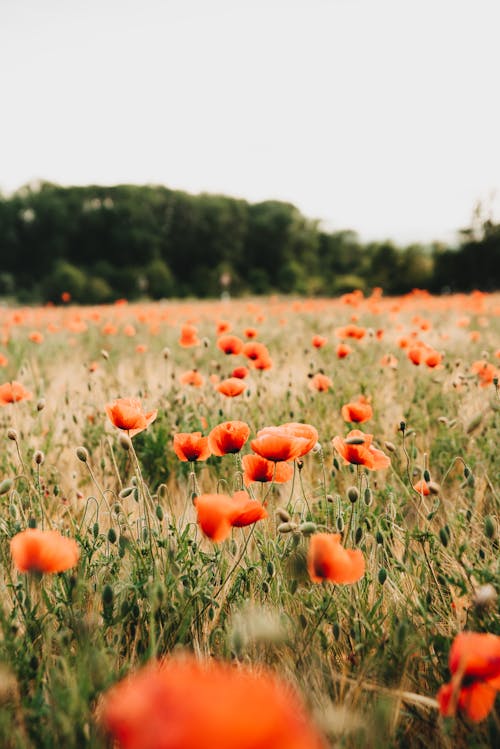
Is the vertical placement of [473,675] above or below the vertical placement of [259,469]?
below

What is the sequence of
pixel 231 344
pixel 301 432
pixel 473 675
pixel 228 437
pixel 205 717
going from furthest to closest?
1. pixel 231 344
2. pixel 228 437
3. pixel 301 432
4. pixel 473 675
5. pixel 205 717

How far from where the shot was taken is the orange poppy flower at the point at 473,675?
0.77 m

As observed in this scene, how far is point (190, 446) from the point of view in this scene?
1.53 metres

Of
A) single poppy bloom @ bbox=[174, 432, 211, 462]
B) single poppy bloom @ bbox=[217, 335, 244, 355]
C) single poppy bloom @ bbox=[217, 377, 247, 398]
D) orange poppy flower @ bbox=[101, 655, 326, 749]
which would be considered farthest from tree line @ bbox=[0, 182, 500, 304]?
orange poppy flower @ bbox=[101, 655, 326, 749]

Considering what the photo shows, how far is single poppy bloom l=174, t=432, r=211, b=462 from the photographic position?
4.97 feet

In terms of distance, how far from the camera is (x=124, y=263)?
121 ft

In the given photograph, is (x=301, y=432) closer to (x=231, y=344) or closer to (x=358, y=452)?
(x=358, y=452)

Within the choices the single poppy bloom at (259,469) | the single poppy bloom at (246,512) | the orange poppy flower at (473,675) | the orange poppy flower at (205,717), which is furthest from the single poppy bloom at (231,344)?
the orange poppy flower at (205,717)

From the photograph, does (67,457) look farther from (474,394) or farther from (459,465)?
(474,394)

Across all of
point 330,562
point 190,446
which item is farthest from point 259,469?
point 330,562

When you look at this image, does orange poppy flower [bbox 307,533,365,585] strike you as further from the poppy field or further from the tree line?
the tree line

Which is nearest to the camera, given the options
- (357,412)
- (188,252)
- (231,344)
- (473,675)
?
(473,675)

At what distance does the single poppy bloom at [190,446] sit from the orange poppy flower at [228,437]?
0.08 m

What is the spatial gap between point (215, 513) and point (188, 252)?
40155 millimetres
